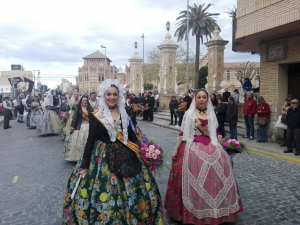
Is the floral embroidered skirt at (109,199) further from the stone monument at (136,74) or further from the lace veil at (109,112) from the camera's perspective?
the stone monument at (136,74)

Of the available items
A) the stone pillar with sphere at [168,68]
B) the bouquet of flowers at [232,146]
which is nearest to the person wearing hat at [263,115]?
the bouquet of flowers at [232,146]

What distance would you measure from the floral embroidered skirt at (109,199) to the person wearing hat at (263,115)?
784 centimetres

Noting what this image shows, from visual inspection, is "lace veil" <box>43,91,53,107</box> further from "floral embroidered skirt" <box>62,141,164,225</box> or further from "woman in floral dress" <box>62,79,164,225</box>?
"floral embroidered skirt" <box>62,141,164,225</box>

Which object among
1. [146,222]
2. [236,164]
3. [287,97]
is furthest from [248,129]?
[146,222]

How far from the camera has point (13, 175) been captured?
6742mm

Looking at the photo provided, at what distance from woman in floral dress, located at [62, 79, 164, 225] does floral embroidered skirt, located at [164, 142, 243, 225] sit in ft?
1.70

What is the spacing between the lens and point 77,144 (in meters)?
7.64

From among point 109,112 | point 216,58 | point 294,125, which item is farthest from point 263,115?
point 216,58

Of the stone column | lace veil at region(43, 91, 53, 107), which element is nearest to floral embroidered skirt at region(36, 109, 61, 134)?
lace veil at region(43, 91, 53, 107)

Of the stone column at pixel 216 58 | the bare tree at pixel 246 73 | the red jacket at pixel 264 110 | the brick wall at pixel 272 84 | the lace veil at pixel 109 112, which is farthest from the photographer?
the bare tree at pixel 246 73

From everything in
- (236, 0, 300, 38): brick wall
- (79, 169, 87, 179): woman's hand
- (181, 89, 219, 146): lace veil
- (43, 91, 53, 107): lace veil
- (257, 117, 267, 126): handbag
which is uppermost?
(236, 0, 300, 38): brick wall

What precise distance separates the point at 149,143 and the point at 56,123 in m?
10.6

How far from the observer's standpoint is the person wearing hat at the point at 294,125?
27.3ft

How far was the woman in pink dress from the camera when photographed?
376 cm
